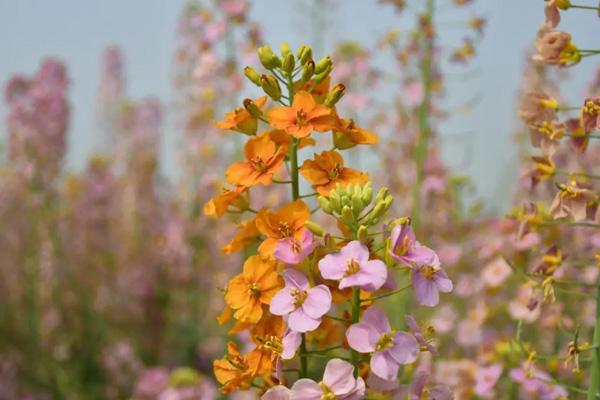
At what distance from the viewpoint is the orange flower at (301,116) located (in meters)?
0.95

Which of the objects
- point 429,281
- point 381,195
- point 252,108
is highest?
point 252,108

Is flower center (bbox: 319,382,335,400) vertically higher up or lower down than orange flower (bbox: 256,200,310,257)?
lower down

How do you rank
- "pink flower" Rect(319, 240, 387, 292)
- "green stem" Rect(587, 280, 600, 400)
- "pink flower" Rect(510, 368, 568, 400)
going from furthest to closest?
1. "pink flower" Rect(510, 368, 568, 400)
2. "green stem" Rect(587, 280, 600, 400)
3. "pink flower" Rect(319, 240, 387, 292)

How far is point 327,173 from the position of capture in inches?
38.2

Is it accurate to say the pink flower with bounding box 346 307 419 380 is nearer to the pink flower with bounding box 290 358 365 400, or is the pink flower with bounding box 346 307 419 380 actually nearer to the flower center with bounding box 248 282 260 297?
the pink flower with bounding box 290 358 365 400

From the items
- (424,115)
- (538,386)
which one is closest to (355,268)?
(538,386)

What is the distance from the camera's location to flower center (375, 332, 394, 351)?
86cm

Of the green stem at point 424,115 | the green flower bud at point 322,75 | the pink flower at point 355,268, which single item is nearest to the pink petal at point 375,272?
the pink flower at point 355,268

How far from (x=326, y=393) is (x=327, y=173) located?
30 centimetres

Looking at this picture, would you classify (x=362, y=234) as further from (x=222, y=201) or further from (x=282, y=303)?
(x=222, y=201)

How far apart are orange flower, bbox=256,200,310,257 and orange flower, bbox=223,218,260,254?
0.34 ft

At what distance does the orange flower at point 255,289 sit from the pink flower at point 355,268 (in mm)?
101

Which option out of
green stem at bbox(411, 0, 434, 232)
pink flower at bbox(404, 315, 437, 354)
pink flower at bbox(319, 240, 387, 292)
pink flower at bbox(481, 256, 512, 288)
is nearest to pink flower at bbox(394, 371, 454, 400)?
pink flower at bbox(404, 315, 437, 354)

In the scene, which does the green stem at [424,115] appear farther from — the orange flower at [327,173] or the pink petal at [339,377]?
the pink petal at [339,377]
